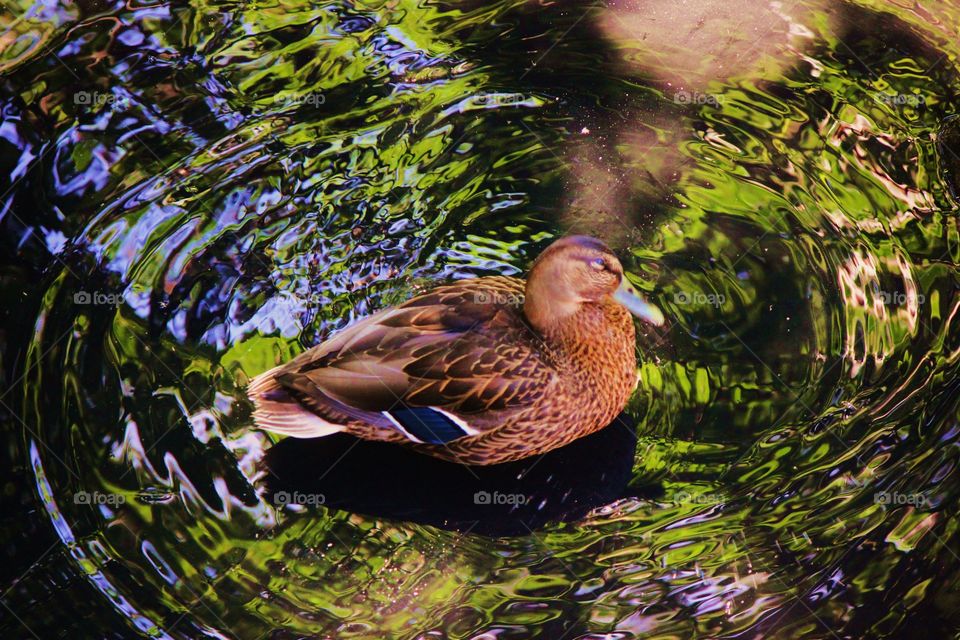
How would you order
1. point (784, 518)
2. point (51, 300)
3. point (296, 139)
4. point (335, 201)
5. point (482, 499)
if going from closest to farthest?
point (784, 518)
point (482, 499)
point (51, 300)
point (335, 201)
point (296, 139)

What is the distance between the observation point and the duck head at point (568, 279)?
16.6ft

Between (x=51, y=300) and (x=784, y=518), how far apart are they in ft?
13.2

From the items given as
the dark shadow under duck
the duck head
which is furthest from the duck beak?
the dark shadow under duck

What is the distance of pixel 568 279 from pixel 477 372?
2.13ft

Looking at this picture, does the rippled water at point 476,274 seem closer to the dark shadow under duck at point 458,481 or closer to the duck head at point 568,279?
the dark shadow under duck at point 458,481

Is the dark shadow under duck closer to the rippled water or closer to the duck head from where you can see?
the rippled water

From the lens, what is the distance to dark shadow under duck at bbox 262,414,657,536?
4996 mm

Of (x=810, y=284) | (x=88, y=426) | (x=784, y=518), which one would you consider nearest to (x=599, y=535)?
(x=784, y=518)

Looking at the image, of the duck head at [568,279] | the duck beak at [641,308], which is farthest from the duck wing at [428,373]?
the duck beak at [641,308]

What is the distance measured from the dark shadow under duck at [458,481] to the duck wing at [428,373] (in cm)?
26

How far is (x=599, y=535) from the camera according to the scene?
15.8 ft

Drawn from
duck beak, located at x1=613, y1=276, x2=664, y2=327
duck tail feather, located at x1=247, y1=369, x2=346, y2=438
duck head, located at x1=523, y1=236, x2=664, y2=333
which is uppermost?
duck head, located at x1=523, y1=236, x2=664, y2=333

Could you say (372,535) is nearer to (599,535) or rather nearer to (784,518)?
(599,535)

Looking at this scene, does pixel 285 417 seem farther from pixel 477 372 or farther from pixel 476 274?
pixel 476 274
